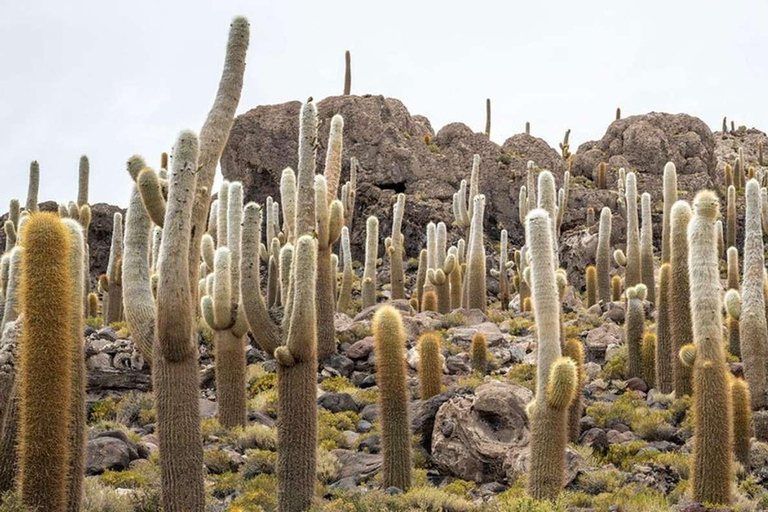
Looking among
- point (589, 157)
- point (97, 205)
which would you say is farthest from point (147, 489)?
point (589, 157)

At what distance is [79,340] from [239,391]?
4973mm

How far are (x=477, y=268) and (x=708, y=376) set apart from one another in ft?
42.6

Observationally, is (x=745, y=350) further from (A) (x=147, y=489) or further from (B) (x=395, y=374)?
(A) (x=147, y=489)

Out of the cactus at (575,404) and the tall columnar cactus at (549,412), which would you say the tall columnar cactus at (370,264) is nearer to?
the cactus at (575,404)

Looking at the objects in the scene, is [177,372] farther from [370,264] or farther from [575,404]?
[370,264]

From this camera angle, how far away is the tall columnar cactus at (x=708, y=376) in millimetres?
9328

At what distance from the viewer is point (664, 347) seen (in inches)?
561

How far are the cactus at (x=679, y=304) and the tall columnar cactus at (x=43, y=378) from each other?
9.44 metres

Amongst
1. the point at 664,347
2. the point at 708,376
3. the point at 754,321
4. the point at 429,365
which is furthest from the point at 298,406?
the point at 754,321

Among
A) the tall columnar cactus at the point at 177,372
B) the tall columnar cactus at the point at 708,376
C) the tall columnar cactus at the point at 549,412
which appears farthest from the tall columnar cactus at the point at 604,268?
the tall columnar cactus at the point at 177,372

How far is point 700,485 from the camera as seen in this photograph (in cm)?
939

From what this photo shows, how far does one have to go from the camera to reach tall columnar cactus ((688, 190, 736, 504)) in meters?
9.33

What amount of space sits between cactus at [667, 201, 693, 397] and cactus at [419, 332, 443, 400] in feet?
12.8

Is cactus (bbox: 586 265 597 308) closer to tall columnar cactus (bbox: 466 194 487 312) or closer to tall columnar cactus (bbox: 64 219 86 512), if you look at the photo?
tall columnar cactus (bbox: 466 194 487 312)
